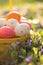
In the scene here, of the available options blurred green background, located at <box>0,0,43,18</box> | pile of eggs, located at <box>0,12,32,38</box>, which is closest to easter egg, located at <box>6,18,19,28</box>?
pile of eggs, located at <box>0,12,32,38</box>

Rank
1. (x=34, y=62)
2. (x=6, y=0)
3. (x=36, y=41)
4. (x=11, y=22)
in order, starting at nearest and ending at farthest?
1. (x=34, y=62)
2. (x=36, y=41)
3. (x=11, y=22)
4. (x=6, y=0)

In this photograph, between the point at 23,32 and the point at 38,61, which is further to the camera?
the point at 23,32

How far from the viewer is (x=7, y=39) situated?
34.9 inches

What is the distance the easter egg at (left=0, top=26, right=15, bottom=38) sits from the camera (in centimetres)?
91

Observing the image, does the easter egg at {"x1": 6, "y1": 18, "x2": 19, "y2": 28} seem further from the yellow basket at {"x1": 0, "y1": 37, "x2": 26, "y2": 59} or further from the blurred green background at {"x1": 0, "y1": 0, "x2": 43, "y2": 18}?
the blurred green background at {"x1": 0, "y1": 0, "x2": 43, "y2": 18}

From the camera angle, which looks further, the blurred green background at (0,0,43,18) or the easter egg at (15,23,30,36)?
the blurred green background at (0,0,43,18)

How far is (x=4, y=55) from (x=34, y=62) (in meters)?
0.20

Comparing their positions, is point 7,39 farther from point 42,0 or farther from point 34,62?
point 42,0

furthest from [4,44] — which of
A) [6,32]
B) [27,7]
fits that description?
[27,7]

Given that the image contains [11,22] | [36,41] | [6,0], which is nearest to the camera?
[36,41]

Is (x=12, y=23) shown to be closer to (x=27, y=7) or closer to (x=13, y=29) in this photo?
(x=13, y=29)

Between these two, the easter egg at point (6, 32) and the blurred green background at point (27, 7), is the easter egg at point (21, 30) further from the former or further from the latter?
the blurred green background at point (27, 7)

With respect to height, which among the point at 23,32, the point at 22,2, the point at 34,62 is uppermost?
the point at 22,2

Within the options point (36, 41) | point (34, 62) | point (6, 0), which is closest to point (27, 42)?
point (36, 41)
